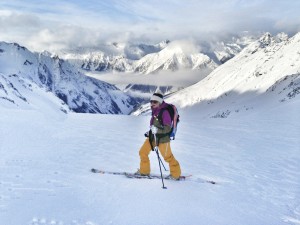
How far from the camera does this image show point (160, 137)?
12523mm

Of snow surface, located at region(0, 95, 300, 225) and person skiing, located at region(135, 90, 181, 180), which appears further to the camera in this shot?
person skiing, located at region(135, 90, 181, 180)

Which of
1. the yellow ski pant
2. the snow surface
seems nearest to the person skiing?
the yellow ski pant

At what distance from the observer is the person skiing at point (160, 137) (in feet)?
40.4

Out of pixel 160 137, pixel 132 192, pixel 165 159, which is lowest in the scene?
pixel 132 192

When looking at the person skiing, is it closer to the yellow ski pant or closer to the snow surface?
the yellow ski pant

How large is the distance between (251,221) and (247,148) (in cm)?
1412

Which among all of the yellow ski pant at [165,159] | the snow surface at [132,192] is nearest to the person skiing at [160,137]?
the yellow ski pant at [165,159]

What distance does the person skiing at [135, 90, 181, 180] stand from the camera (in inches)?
485

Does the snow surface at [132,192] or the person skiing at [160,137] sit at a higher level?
the person skiing at [160,137]

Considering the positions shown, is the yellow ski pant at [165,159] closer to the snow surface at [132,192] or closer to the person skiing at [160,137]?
the person skiing at [160,137]

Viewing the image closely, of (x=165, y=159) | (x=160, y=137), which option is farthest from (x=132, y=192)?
(x=160, y=137)

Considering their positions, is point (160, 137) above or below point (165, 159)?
above

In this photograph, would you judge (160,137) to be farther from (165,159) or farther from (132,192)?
(132,192)

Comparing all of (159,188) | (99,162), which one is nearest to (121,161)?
(99,162)
